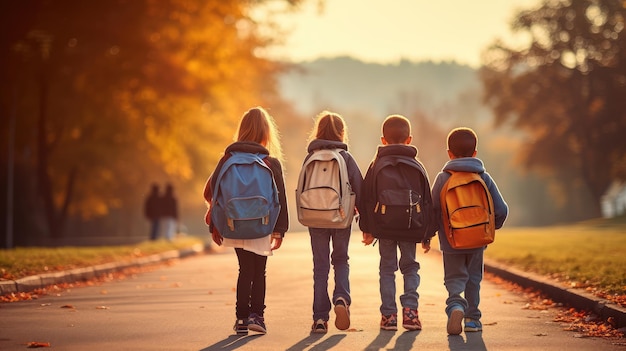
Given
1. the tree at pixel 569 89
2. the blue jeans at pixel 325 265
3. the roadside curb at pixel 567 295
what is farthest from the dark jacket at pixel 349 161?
the tree at pixel 569 89

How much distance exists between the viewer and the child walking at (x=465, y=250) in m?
9.25

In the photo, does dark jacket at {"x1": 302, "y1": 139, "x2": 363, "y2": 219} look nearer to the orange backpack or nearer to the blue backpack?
the blue backpack

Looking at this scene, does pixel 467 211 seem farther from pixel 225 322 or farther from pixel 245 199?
pixel 225 322

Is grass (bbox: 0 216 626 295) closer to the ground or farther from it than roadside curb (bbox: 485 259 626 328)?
farther from it

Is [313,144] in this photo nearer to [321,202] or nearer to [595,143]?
[321,202]

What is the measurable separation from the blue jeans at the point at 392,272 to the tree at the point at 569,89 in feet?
153

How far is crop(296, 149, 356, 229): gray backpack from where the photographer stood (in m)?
9.16

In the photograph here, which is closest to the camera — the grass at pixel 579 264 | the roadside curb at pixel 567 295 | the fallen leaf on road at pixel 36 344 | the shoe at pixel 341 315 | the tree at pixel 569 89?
the fallen leaf on road at pixel 36 344

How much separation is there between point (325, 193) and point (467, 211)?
46.1 inches

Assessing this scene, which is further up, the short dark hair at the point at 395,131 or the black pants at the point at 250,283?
the short dark hair at the point at 395,131

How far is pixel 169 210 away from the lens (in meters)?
33.4

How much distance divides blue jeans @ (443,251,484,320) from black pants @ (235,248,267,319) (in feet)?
5.00

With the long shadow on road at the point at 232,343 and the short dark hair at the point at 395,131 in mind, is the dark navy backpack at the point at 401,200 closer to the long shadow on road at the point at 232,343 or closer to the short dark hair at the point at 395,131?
the short dark hair at the point at 395,131

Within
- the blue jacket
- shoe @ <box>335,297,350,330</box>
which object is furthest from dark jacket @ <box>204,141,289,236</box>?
the blue jacket
